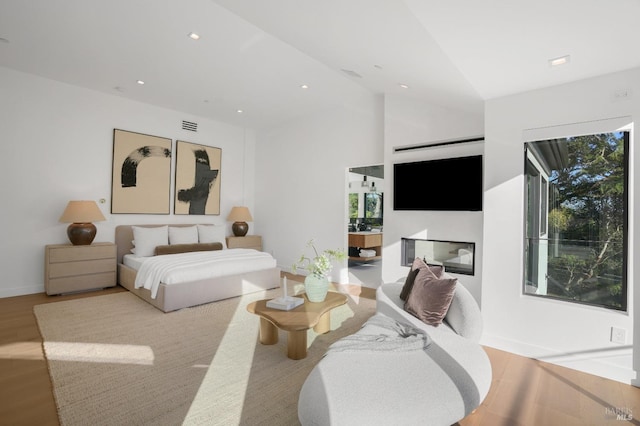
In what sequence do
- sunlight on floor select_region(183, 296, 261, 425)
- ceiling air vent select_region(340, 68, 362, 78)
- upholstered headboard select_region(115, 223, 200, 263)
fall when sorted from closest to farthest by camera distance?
1. sunlight on floor select_region(183, 296, 261, 425)
2. ceiling air vent select_region(340, 68, 362, 78)
3. upholstered headboard select_region(115, 223, 200, 263)

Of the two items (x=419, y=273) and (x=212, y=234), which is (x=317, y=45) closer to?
(x=419, y=273)

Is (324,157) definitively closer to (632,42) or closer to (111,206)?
(111,206)

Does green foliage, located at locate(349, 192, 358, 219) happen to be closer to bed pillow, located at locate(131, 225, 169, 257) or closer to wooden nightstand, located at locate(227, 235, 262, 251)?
wooden nightstand, located at locate(227, 235, 262, 251)

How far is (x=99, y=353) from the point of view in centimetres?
276

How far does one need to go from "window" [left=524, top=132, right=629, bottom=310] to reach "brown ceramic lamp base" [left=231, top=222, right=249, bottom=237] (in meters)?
5.37

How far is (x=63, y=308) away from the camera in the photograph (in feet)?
13.1

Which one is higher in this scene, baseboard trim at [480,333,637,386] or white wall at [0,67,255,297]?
white wall at [0,67,255,297]

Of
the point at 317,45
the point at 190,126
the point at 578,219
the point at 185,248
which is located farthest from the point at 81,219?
the point at 578,219

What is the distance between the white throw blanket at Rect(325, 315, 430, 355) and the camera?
2.05 metres

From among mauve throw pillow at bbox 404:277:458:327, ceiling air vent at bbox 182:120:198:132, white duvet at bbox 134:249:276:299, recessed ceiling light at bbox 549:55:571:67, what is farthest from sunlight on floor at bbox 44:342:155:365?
ceiling air vent at bbox 182:120:198:132

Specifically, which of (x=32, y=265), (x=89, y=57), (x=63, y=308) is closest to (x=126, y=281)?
(x=63, y=308)

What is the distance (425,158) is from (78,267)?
532 cm

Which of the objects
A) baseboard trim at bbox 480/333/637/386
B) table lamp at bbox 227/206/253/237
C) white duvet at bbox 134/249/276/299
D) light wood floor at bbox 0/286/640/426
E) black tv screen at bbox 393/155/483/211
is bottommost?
light wood floor at bbox 0/286/640/426

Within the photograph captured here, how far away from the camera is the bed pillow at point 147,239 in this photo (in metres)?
5.29
